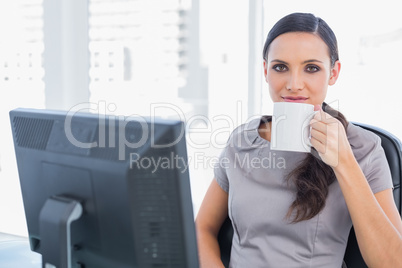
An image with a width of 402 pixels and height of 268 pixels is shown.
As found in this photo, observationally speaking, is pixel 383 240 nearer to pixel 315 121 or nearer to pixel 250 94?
pixel 315 121

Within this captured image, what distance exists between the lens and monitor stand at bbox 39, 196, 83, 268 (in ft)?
2.28

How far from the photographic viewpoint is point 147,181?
0.64 m

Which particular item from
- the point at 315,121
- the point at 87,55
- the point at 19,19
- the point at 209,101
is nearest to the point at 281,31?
the point at 315,121

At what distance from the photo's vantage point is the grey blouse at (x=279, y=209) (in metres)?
1.11

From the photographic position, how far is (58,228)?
69 centimetres

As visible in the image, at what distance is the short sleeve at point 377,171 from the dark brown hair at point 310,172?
3.9 inches

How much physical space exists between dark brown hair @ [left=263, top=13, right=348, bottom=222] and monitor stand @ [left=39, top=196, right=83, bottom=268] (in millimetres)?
618

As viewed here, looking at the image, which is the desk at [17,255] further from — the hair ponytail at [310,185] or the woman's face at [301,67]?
the woman's face at [301,67]

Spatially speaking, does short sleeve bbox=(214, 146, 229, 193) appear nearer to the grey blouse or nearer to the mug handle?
the grey blouse

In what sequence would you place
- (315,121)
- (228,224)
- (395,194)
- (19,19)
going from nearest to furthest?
1. (315,121)
2. (395,194)
3. (228,224)
4. (19,19)

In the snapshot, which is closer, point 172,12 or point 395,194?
point 395,194

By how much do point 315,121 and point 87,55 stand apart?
159 centimetres

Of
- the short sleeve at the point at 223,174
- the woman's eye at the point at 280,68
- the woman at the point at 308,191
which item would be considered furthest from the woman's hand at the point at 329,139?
the short sleeve at the point at 223,174

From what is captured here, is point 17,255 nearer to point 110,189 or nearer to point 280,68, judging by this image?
point 110,189
